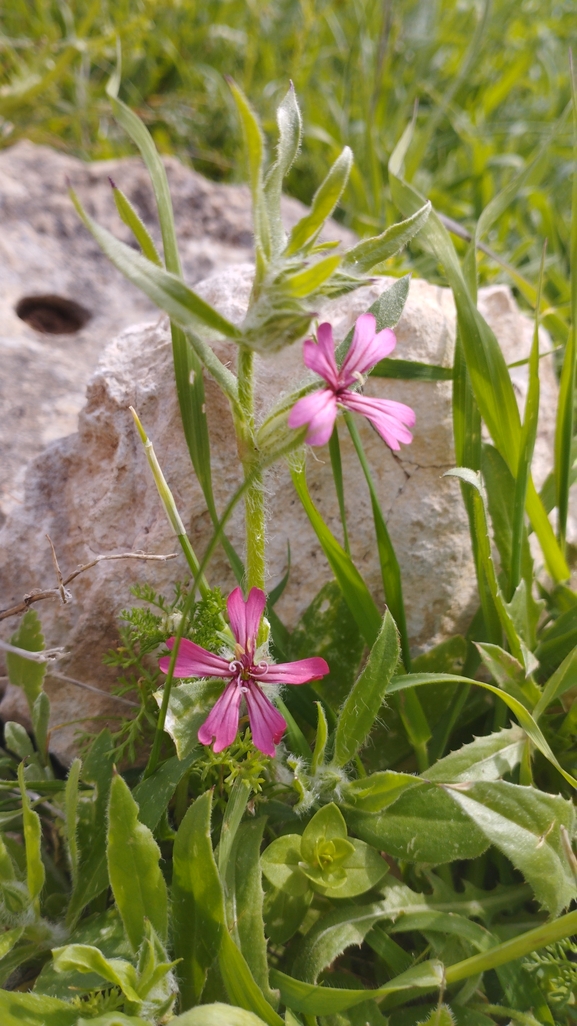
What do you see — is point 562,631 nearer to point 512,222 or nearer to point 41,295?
point 41,295

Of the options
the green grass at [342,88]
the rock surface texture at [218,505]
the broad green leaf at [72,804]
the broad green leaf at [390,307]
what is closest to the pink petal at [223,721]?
the broad green leaf at [72,804]

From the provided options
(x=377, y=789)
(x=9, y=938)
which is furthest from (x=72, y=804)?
(x=377, y=789)

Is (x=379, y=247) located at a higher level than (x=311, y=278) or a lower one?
higher

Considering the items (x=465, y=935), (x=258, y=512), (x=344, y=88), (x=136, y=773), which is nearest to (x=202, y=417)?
(x=258, y=512)

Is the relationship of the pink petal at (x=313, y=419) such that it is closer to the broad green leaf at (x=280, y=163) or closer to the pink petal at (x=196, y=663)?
the broad green leaf at (x=280, y=163)

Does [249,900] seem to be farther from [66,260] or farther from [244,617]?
[66,260]

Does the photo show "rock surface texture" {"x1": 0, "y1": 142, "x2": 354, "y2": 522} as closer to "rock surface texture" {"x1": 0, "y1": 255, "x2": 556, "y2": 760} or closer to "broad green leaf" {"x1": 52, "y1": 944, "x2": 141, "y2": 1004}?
"rock surface texture" {"x1": 0, "y1": 255, "x2": 556, "y2": 760}
